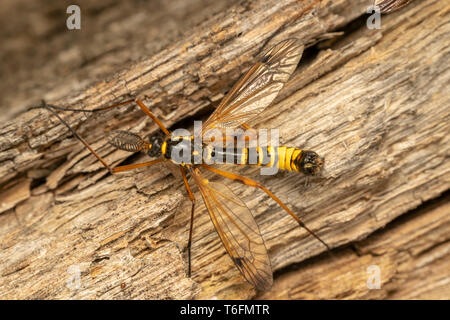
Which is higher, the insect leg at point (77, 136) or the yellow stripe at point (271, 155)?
the insect leg at point (77, 136)

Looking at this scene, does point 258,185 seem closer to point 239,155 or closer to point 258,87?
point 239,155

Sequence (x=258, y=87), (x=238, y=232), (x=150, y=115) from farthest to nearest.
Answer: (x=258, y=87), (x=150, y=115), (x=238, y=232)

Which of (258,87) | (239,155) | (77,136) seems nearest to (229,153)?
(239,155)

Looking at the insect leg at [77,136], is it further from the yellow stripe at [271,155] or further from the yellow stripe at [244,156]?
the yellow stripe at [271,155]

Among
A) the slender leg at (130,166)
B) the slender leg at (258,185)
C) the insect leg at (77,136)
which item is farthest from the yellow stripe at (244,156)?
the insect leg at (77,136)

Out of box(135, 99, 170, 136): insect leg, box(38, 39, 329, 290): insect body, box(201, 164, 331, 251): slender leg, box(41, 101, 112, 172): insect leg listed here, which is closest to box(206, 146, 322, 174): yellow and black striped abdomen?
box(38, 39, 329, 290): insect body

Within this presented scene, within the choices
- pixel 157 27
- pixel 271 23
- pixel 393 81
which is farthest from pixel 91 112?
pixel 393 81
